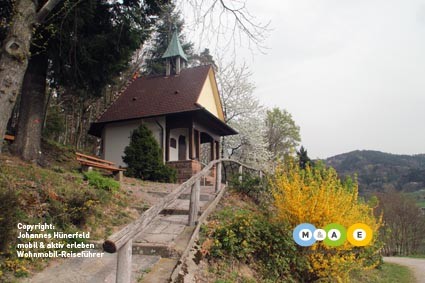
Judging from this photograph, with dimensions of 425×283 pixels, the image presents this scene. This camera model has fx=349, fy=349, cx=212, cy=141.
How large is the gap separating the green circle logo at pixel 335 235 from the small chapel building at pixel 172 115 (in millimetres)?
10661

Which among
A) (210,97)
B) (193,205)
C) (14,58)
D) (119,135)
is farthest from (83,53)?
(210,97)

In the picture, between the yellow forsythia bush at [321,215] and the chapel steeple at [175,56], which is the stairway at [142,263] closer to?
the yellow forsythia bush at [321,215]

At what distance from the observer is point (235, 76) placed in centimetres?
2928

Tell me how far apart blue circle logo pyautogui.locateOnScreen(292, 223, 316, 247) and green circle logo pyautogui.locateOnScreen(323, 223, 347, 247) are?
9.5 inches

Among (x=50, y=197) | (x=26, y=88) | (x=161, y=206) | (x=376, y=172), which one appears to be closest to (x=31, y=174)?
(x=50, y=197)

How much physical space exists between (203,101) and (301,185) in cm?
1367

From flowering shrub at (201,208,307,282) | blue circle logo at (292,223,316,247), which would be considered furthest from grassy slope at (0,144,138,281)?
blue circle logo at (292,223,316,247)

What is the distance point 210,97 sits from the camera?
69.6 feet

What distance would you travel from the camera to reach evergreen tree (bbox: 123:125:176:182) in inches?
582

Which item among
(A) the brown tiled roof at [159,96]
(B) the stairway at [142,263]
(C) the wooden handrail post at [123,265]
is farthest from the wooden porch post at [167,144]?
(C) the wooden handrail post at [123,265]

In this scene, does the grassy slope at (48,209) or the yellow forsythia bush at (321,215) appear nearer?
the grassy slope at (48,209)

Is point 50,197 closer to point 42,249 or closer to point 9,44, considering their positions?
point 42,249

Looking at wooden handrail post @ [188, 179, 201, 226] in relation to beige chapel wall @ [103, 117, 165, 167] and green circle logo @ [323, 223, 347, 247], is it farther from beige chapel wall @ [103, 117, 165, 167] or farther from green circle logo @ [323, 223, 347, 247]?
beige chapel wall @ [103, 117, 165, 167]

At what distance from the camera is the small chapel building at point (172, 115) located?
1767 cm
